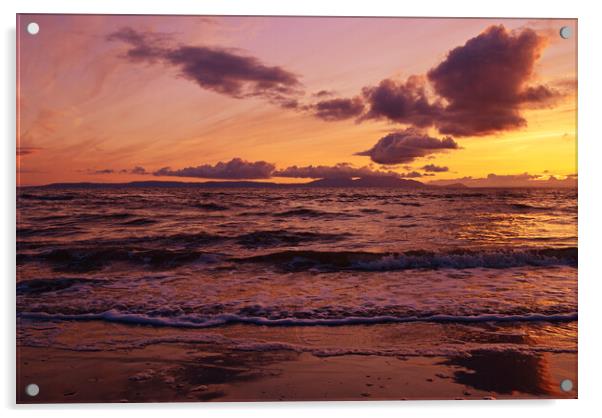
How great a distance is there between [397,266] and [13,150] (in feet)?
7.86

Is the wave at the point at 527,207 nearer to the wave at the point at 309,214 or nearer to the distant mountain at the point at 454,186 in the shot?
the distant mountain at the point at 454,186

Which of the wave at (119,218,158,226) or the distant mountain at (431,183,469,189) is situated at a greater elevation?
the distant mountain at (431,183,469,189)

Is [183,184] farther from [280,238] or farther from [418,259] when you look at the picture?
[418,259]

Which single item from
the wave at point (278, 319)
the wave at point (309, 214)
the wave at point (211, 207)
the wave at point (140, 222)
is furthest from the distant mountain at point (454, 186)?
the wave at point (140, 222)

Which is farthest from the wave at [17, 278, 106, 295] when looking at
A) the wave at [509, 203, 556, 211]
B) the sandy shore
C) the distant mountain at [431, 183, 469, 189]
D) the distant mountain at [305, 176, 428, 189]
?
the wave at [509, 203, 556, 211]

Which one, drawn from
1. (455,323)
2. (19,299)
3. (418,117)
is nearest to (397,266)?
(455,323)

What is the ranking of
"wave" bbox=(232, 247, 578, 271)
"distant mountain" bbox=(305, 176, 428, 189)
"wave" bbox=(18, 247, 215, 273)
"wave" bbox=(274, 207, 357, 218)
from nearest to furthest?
"wave" bbox=(232, 247, 578, 271) < "wave" bbox=(18, 247, 215, 273) < "distant mountain" bbox=(305, 176, 428, 189) < "wave" bbox=(274, 207, 357, 218)

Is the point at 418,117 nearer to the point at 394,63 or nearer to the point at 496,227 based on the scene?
the point at 394,63

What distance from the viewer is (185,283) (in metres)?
3.16

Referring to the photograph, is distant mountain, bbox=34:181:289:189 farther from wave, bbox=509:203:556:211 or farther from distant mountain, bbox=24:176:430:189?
wave, bbox=509:203:556:211

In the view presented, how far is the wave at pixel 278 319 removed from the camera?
295cm

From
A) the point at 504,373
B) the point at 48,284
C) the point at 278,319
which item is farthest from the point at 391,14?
the point at 48,284

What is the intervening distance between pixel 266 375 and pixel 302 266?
757 millimetres

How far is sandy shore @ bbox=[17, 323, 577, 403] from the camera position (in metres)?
2.70
